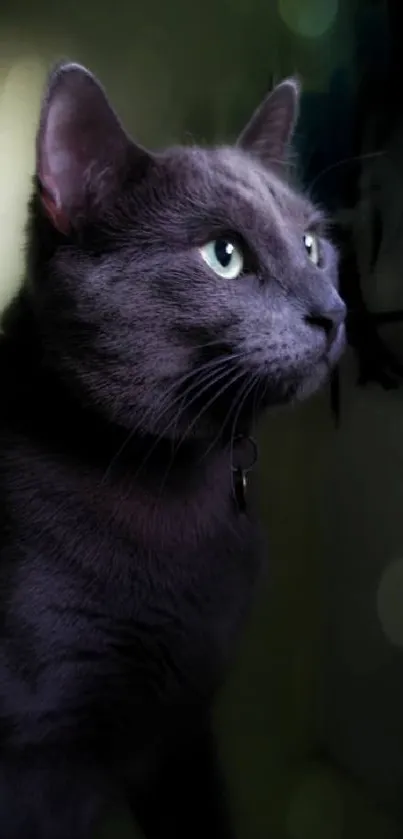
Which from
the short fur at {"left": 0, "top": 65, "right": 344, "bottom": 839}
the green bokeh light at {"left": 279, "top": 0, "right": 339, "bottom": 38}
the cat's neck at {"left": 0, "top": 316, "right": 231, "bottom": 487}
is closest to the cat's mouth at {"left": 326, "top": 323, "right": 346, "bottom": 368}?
the short fur at {"left": 0, "top": 65, "right": 344, "bottom": 839}

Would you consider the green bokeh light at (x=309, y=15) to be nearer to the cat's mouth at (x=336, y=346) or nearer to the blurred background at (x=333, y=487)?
the blurred background at (x=333, y=487)

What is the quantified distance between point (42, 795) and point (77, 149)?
1.45 ft

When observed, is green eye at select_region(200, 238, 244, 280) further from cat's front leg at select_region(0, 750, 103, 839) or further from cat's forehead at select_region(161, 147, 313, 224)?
cat's front leg at select_region(0, 750, 103, 839)

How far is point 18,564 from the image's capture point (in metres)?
0.64

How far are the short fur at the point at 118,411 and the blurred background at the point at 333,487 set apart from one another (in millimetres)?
82

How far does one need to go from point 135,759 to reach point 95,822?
60mm

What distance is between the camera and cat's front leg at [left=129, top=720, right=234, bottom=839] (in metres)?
0.74

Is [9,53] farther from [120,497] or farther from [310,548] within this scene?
[310,548]

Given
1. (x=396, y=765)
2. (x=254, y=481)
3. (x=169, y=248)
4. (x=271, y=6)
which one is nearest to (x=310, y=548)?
(x=254, y=481)

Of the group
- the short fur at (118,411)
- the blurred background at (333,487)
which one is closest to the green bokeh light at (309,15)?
the blurred background at (333,487)

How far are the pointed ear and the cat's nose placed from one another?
158 mm

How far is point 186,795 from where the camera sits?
779mm

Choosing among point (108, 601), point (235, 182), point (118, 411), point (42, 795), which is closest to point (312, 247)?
point (235, 182)

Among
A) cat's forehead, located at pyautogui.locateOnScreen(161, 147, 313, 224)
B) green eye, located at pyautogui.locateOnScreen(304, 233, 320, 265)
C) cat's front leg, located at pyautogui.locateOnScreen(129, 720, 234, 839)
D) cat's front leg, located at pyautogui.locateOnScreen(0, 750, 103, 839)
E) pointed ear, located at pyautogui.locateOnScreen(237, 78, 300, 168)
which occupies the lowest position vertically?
cat's front leg, located at pyautogui.locateOnScreen(129, 720, 234, 839)
